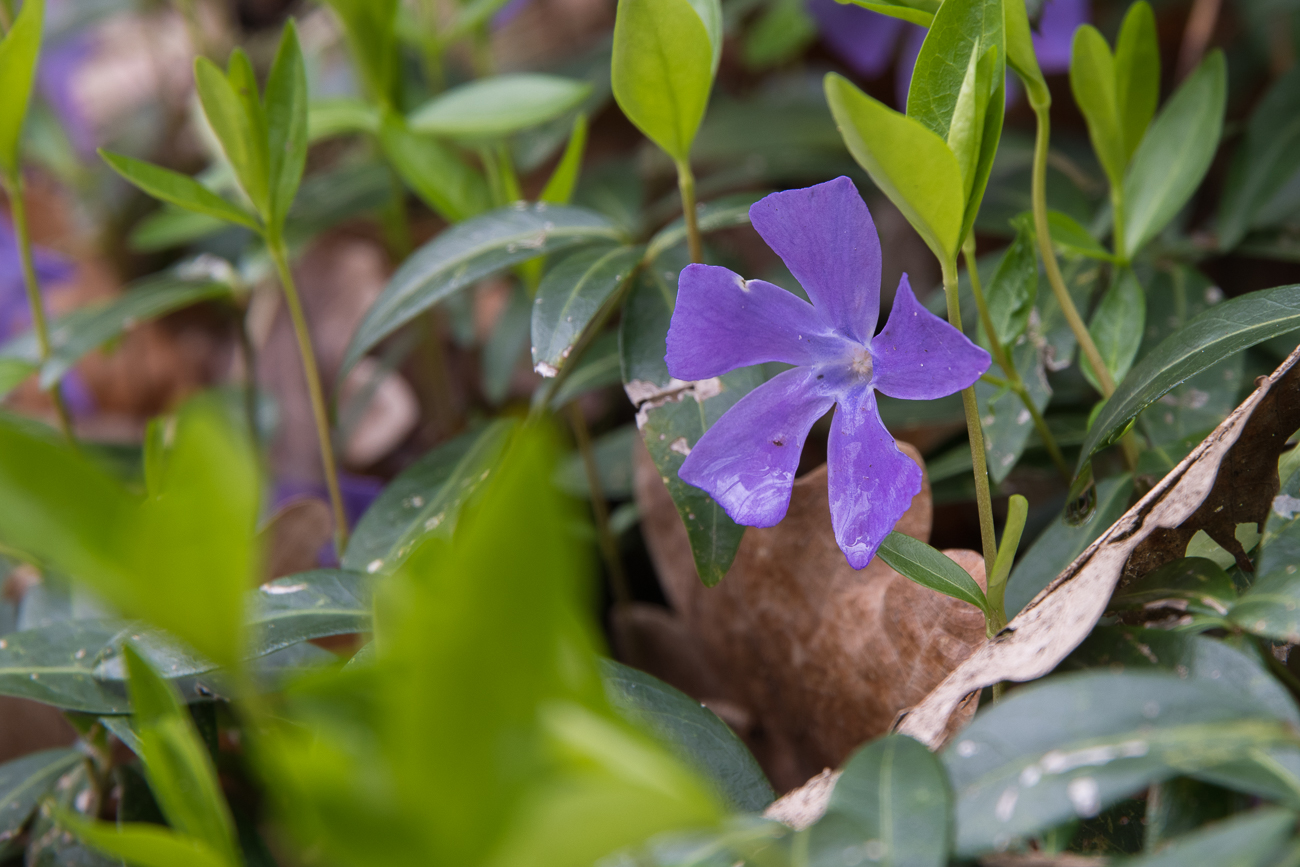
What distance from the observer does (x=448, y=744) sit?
0.33 meters

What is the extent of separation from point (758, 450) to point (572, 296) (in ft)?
0.73

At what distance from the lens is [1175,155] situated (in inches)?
35.5

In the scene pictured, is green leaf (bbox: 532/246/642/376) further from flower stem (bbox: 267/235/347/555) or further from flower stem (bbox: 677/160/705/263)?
flower stem (bbox: 267/235/347/555)

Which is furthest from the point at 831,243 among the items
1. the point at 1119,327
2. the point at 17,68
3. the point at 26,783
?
the point at 26,783

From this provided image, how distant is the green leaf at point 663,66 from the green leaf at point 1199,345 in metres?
0.39

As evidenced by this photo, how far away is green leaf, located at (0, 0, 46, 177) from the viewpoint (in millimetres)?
796

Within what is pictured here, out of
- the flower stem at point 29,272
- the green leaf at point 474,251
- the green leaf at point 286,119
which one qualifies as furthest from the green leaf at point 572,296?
the flower stem at point 29,272

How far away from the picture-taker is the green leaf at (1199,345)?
2.21 ft

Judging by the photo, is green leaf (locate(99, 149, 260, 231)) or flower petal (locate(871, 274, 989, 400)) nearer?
flower petal (locate(871, 274, 989, 400))

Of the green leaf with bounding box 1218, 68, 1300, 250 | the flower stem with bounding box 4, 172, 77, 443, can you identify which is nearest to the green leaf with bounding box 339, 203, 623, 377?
the flower stem with bounding box 4, 172, 77, 443

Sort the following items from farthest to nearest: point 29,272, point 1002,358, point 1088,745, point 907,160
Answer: point 29,272 < point 1002,358 < point 907,160 < point 1088,745

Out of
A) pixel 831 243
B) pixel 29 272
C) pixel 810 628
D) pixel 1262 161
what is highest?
pixel 29 272

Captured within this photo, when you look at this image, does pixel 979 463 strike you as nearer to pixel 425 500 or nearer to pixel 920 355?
pixel 920 355

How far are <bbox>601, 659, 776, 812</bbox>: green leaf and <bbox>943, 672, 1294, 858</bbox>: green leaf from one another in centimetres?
20
